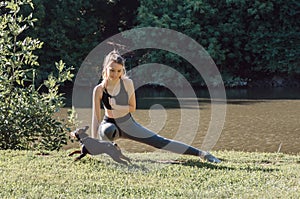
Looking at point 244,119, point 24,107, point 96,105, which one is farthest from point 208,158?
point 244,119

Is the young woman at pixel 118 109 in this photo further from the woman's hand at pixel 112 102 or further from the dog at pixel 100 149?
the dog at pixel 100 149

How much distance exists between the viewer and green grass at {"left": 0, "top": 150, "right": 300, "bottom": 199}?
12.8 feet

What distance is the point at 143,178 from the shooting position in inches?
172

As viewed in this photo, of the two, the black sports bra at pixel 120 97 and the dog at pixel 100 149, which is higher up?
the black sports bra at pixel 120 97

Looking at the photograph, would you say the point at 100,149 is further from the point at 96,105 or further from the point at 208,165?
the point at 208,165

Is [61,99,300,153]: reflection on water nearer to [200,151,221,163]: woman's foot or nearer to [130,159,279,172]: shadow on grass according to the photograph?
[200,151,221,163]: woman's foot

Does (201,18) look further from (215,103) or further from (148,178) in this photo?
(148,178)

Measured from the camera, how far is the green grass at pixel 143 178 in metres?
3.91

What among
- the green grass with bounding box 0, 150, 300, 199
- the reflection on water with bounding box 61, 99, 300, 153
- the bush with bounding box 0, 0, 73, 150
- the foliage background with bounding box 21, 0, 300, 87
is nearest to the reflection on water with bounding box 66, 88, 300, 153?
the reflection on water with bounding box 61, 99, 300, 153

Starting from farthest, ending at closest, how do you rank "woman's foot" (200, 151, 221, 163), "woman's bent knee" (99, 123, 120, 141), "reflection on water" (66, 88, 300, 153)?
"reflection on water" (66, 88, 300, 153) → "woman's foot" (200, 151, 221, 163) → "woman's bent knee" (99, 123, 120, 141)

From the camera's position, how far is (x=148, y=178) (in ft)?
14.3

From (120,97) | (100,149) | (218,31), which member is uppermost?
(218,31)

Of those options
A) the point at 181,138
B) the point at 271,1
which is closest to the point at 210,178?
the point at 181,138

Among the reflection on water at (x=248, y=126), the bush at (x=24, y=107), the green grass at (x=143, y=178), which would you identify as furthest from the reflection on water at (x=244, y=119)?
the green grass at (x=143, y=178)
